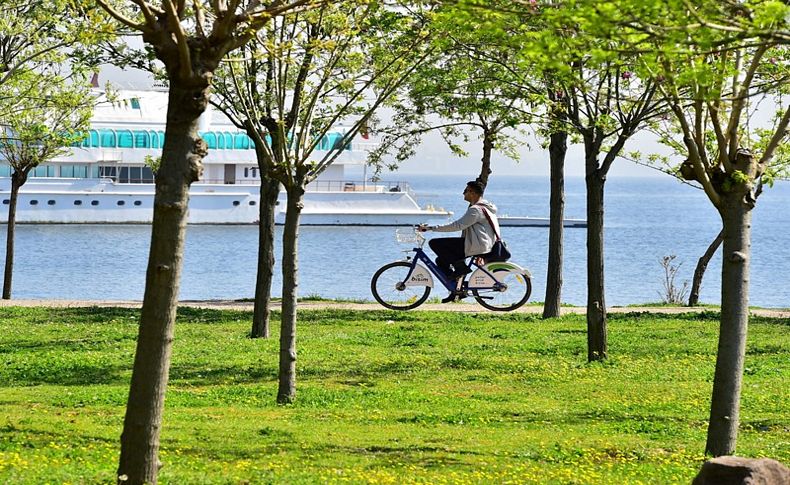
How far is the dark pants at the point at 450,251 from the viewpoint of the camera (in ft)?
52.8

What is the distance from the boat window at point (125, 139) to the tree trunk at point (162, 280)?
64.5 meters

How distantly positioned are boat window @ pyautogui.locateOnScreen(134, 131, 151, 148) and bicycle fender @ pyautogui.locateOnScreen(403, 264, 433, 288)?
54.4 meters

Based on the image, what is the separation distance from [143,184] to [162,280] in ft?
220

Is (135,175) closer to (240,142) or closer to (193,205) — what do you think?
(193,205)

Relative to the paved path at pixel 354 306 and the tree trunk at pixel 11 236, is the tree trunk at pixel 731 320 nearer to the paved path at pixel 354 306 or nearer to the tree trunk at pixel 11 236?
the paved path at pixel 354 306

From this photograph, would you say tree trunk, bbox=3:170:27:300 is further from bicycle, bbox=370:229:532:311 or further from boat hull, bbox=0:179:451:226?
boat hull, bbox=0:179:451:226

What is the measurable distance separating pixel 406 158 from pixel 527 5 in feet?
39.8

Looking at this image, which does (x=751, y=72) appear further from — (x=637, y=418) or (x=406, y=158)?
(x=406, y=158)

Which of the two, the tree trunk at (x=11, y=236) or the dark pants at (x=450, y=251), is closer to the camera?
the dark pants at (x=450, y=251)

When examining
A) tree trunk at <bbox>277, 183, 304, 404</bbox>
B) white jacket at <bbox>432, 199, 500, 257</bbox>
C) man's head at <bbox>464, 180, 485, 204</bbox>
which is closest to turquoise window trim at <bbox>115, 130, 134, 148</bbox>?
white jacket at <bbox>432, 199, 500, 257</bbox>

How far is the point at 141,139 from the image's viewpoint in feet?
228

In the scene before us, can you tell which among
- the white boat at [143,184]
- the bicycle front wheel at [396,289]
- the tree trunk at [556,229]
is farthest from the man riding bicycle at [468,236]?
the white boat at [143,184]

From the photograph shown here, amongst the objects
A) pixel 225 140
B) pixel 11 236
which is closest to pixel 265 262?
pixel 11 236

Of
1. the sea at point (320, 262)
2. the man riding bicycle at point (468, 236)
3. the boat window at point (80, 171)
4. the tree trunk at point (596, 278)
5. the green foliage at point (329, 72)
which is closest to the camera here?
the green foliage at point (329, 72)
